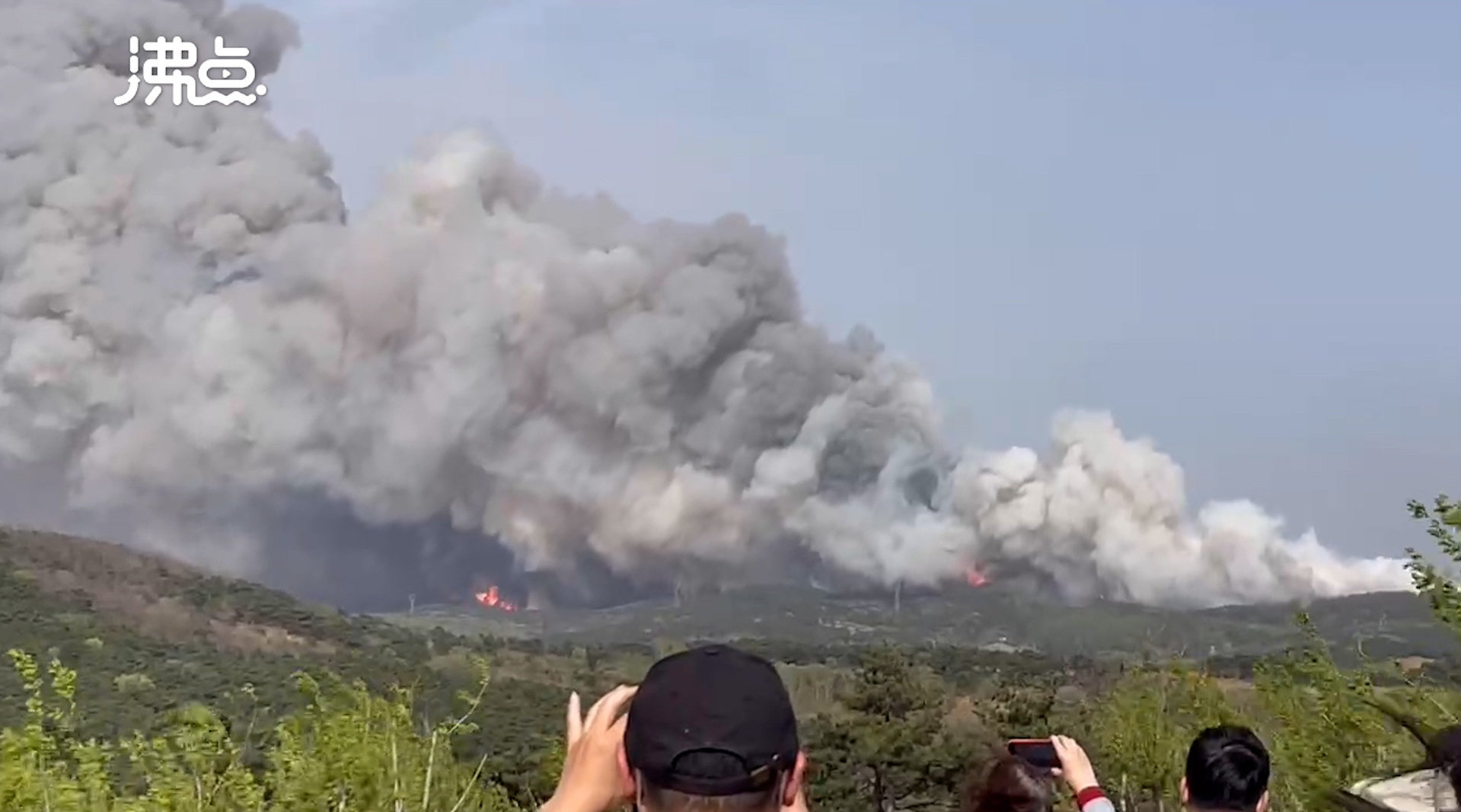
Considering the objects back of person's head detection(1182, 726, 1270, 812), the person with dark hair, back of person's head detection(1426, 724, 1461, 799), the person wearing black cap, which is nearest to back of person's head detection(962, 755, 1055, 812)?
the person with dark hair

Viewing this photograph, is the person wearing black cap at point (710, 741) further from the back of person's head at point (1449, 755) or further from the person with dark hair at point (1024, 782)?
the person with dark hair at point (1024, 782)

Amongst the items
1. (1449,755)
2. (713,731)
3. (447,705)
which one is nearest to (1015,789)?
(1449,755)

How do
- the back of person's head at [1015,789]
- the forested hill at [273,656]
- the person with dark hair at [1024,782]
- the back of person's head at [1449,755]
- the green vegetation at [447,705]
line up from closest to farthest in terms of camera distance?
1. the back of person's head at [1449,755]
2. the person with dark hair at [1024,782]
3. the back of person's head at [1015,789]
4. the green vegetation at [447,705]
5. the forested hill at [273,656]

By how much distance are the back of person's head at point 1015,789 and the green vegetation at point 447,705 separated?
2.44 metres

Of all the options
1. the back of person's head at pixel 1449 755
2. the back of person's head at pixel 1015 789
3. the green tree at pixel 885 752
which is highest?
the back of person's head at pixel 1449 755

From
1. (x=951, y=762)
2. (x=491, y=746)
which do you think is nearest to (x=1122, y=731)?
(x=951, y=762)

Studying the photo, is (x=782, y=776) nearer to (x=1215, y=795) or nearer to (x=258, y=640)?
(x=1215, y=795)

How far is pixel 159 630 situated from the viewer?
9506 cm

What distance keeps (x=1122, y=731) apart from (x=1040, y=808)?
1081 inches

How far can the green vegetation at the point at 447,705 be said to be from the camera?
10.9 meters

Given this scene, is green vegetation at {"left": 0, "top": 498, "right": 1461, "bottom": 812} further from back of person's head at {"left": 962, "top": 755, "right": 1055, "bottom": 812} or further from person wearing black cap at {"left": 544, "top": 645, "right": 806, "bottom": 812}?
person wearing black cap at {"left": 544, "top": 645, "right": 806, "bottom": 812}

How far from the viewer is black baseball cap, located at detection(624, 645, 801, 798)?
217 centimetres

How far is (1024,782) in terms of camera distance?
389 centimetres

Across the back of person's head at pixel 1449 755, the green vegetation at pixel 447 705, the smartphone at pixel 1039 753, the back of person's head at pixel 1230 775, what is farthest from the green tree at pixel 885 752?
the back of person's head at pixel 1449 755
